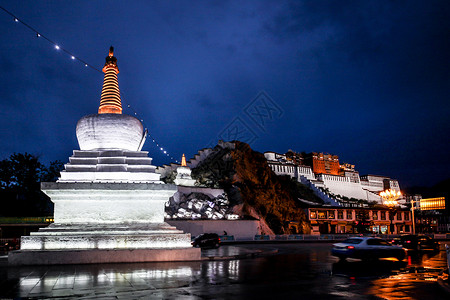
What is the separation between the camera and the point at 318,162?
9625 centimetres

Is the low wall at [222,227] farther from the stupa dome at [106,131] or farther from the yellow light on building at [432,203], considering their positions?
the yellow light on building at [432,203]

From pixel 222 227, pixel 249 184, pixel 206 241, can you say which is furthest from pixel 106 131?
pixel 249 184

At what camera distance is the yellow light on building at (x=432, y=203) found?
75.3 metres

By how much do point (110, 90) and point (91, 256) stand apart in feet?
33.2

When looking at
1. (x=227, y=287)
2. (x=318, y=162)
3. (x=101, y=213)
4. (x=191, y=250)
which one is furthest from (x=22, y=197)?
(x=318, y=162)

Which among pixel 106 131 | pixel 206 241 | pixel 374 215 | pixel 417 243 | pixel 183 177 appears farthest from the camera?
pixel 374 215

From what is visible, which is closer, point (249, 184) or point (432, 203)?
point (249, 184)

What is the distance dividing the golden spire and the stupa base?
855cm

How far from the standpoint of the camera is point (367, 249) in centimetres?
1733

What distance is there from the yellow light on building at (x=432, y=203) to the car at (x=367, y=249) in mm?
66450

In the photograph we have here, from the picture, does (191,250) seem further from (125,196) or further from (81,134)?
(81,134)

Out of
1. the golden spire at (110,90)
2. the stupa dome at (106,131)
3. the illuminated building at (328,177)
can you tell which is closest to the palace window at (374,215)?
the illuminated building at (328,177)

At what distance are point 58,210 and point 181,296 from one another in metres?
10.8

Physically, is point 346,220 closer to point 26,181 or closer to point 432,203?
point 432,203
